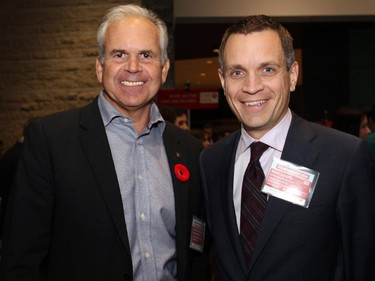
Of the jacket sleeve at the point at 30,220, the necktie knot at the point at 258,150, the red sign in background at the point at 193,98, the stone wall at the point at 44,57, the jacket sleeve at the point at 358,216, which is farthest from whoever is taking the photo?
the red sign in background at the point at 193,98

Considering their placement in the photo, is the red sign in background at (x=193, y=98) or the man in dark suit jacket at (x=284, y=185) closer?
the man in dark suit jacket at (x=284, y=185)

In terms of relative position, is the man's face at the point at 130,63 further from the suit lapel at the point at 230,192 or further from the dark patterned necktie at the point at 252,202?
the dark patterned necktie at the point at 252,202

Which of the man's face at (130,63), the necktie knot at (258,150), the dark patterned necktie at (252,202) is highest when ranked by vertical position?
the man's face at (130,63)

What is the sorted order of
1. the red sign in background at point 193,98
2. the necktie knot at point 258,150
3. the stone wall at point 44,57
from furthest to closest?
1. the red sign in background at point 193,98
2. the stone wall at point 44,57
3. the necktie knot at point 258,150

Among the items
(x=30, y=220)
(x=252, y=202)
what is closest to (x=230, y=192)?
(x=252, y=202)

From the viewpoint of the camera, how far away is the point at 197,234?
221 centimetres

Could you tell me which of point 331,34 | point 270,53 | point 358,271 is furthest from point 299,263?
point 331,34

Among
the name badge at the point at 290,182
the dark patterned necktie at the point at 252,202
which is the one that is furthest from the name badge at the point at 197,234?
the name badge at the point at 290,182

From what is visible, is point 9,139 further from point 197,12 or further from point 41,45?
Result: point 197,12

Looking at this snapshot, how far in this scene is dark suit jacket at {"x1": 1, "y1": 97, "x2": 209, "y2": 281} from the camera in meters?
1.92

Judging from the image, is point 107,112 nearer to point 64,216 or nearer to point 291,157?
point 64,216

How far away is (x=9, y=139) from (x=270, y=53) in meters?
5.07

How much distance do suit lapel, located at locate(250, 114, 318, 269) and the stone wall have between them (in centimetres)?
437

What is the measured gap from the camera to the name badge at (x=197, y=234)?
219 centimetres
